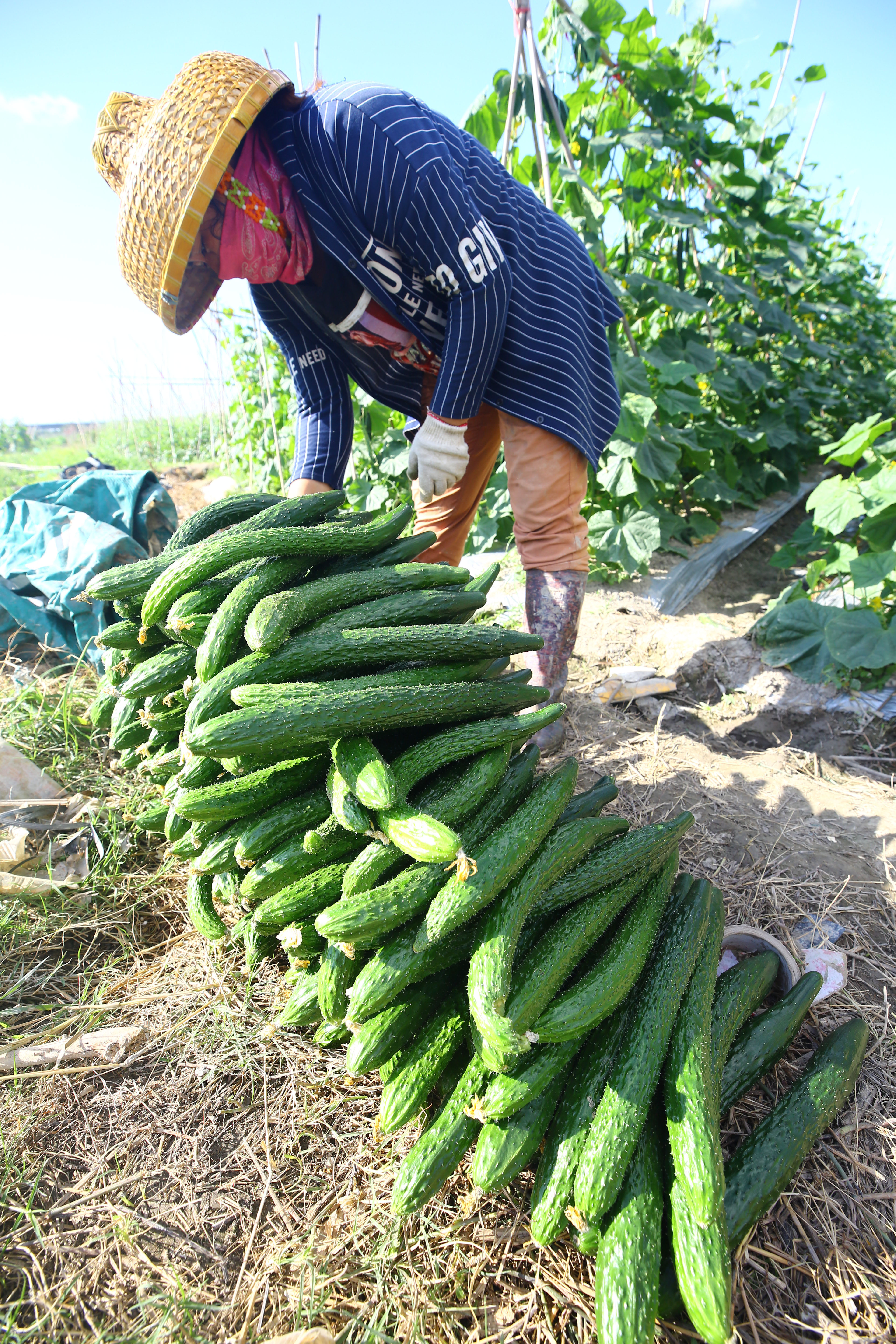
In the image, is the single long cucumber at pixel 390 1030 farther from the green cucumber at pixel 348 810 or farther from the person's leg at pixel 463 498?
the person's leg at pixel 463 498

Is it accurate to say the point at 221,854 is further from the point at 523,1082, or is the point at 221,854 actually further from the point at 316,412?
the point at 316,412

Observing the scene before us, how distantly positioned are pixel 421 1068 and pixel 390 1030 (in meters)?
0.11

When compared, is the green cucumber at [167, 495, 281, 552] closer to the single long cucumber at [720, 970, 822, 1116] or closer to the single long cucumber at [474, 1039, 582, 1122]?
the single long cucumber at [474, 1039, 582, 1122]

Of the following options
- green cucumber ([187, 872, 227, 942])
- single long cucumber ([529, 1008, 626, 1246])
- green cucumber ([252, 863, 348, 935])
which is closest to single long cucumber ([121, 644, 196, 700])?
green cucumber ([187, 872, 227, 942])

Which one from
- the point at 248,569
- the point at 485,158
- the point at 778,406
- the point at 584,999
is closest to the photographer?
the point at 584,999

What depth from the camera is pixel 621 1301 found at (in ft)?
4.09

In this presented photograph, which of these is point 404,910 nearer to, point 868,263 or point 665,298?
point 665,298

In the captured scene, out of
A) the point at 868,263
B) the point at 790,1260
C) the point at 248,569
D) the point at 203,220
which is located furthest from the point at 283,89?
the point at 868,263

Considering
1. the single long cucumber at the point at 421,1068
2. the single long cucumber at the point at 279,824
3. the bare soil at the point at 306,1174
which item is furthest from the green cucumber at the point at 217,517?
the single long cucumber at the point at 421,1068

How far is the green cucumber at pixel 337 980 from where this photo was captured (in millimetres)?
1704

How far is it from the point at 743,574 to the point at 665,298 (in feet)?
8.54

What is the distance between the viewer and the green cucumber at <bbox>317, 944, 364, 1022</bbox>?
5.59 ft

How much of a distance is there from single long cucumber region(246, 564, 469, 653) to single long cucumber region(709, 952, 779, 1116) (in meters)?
1.45

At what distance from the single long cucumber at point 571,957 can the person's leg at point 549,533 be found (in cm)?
130
